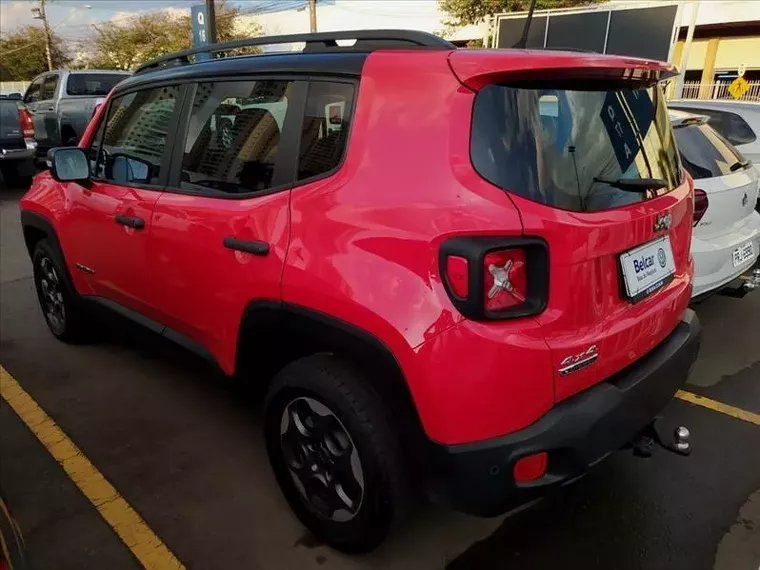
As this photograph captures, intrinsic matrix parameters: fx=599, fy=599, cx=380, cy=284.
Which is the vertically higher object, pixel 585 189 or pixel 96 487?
pixel 585 189

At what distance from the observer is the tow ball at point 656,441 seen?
2182 mm

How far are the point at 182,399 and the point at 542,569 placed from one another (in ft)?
7.15

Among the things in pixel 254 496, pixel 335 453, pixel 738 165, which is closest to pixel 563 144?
pixel 335 453

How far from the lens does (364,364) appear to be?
6.35ft

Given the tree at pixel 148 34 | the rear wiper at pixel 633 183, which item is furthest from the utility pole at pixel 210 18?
the tree at pixel 148 34

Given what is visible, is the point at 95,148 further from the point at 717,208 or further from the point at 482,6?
the point at 482,6

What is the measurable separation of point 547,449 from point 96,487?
2023 millimetres

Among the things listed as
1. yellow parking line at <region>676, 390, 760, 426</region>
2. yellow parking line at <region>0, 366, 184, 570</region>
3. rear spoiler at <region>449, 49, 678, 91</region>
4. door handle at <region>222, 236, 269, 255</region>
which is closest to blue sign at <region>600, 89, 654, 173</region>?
rear spoiler at <region>449, 49, 678, 91</region>

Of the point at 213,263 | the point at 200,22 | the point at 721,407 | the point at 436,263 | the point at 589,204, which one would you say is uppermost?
the point at 200,22

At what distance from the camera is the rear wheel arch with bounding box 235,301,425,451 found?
6.08ft

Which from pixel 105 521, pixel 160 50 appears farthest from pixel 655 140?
pixel 160 50

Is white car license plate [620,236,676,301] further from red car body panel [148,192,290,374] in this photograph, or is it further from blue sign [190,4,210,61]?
blue sign [190,4,210,61]

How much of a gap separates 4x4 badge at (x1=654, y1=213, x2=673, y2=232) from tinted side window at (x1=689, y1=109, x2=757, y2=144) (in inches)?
168

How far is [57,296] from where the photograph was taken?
13.4ft
